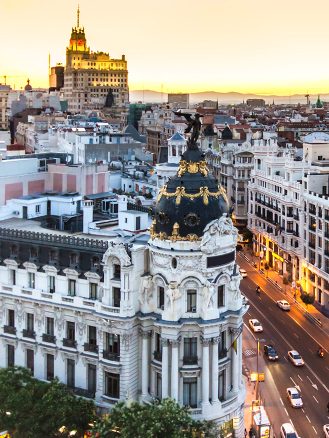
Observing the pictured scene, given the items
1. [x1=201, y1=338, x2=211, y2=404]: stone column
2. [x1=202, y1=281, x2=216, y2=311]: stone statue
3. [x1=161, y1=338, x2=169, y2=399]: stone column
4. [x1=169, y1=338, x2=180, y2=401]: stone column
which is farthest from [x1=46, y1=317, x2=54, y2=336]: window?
[x1=202, y1=281, x2=216, y2=311]: stone statue

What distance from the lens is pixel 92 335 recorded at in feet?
253

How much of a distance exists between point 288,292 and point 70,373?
65454mm

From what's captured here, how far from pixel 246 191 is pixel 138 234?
95.4 m

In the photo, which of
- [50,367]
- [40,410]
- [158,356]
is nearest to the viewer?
[40,410]

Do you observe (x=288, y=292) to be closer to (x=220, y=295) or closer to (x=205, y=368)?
(x=220, y=295)

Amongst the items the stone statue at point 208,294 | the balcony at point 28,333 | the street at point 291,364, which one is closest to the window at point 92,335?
the balcony at point 28,333

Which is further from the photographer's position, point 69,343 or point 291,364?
point 291,364

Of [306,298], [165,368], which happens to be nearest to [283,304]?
[306,298]

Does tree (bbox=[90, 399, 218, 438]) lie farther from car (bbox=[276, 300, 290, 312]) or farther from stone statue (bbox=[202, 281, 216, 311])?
car (bbox=[276, 300, 290, 312])

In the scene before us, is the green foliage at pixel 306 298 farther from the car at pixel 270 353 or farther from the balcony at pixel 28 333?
the balcony at pixel 28 333

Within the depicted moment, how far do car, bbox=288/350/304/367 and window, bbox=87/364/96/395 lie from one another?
110ft

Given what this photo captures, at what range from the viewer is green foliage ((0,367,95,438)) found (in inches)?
2694

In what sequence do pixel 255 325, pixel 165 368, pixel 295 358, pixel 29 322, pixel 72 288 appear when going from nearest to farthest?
1. pixel 165 368
2. pixel 72 288
3. pixel 29 322
4. pixel 295 358
5. pixel 255 325

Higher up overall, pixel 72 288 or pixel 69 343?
pixel 72 288
